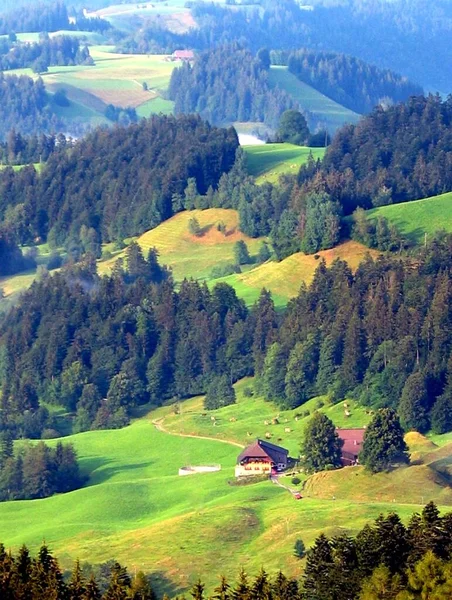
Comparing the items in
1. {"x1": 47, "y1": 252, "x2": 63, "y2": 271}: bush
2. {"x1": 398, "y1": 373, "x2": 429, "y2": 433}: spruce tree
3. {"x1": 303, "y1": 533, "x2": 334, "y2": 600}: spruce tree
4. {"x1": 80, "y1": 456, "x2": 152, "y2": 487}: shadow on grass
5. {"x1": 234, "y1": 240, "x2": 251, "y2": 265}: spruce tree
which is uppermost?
{"x1": 303, "y1": 533, "x2": 334, "y2": 600}: spruce tree

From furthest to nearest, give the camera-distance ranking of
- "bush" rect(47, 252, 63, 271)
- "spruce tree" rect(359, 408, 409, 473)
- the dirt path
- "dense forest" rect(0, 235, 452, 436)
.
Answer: "bush" rect(47, 252, 63, 271) < "dense forest" rect(0, 235, 452, 436) < the dirt path < "spruce tree" rect(359, 408, 409, 473)

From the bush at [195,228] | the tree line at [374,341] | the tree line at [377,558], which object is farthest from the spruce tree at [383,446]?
the bush at [195,228]

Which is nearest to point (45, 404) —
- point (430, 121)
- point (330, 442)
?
point (330, 442)

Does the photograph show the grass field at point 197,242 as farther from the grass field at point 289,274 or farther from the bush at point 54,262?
the grass field at point 289,274

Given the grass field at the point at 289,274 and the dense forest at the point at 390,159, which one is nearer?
the grass field at the point at 289,274

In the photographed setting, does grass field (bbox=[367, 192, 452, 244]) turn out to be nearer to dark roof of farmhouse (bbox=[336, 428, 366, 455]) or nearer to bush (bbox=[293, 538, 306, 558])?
dark roof of farmhouse (bbox=[336, 428, 366, 455])

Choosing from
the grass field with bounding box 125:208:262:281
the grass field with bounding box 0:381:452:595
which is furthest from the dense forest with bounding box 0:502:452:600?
the grass field with bounding box 125:208:262:281
